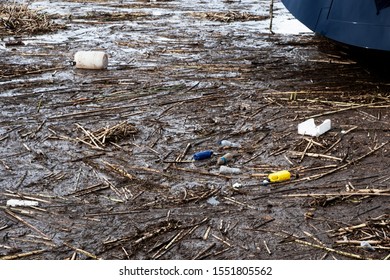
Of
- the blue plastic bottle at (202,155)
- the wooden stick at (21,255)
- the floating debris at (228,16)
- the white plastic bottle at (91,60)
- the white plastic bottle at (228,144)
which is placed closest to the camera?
the wooden stick at (21,255)

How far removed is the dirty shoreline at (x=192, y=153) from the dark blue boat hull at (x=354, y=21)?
712 mm

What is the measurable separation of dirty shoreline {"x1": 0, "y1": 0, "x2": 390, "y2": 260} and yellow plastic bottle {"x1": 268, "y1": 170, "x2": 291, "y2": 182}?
5 cm

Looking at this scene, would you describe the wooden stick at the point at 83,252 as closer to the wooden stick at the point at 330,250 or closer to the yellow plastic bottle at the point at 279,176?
the wooden stick at the point at 330,250

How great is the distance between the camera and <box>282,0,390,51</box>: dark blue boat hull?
22.6 feet

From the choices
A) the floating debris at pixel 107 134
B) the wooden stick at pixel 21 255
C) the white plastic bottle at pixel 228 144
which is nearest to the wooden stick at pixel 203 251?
the wooden stick at pixel 21 255

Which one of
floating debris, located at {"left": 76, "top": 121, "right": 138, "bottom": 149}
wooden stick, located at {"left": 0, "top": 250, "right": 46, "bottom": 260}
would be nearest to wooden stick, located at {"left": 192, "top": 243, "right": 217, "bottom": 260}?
wooden stick, located at {"left": 0, "top": 250, "right": 46, "bottom": 260}

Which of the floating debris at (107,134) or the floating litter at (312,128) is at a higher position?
the floating litter at (312,128)

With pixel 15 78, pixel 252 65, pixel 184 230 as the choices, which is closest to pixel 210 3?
pixel 252 65

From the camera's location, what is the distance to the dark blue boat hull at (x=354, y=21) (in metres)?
6.90

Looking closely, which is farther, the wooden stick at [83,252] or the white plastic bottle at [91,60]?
the white plastic bottle at [91,60]

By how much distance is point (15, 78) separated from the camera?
8.23 meters

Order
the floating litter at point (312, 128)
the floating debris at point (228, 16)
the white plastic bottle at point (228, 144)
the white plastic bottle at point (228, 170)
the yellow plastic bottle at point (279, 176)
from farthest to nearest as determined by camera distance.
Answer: the floating debris at point (228, 16) → the floating litter at point (312, 128) → the white plastic bottle at point (228, 144) → the white plastic bottle at point (228, 170) → the yellow plastic bottle at point (279, 176)

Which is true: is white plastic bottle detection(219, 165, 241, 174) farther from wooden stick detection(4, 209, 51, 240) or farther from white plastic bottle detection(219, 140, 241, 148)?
wooden stick detection(4, 209, 51, 240)

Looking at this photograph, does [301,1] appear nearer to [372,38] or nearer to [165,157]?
[372,38]
